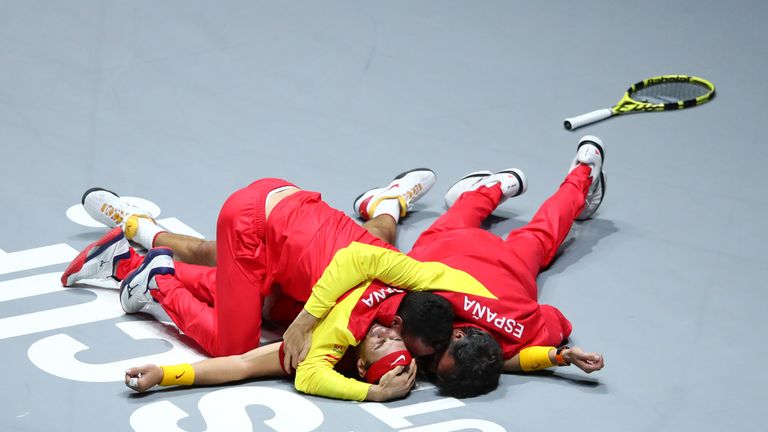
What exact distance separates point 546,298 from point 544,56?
10.7ft

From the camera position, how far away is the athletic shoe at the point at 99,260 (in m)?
5.83

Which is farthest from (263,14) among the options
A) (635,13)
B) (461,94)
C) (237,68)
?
(635,13)

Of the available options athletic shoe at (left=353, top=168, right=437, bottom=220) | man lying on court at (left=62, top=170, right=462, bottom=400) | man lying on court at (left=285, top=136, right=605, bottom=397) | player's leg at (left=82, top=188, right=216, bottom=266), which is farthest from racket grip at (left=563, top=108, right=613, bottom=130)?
player's leg at (left=82, top=188, right=216, bottom=266)

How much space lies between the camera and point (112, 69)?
8102 mm

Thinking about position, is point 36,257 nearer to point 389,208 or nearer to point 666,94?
point 389,208

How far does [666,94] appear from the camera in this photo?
328 inches

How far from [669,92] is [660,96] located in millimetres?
69

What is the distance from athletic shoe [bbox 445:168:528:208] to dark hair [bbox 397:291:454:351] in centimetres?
173

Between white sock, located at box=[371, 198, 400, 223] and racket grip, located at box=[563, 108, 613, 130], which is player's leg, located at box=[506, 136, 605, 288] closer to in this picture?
white sock, located at box=[371, 198, 400, 223]

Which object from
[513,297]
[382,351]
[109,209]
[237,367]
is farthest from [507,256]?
[109,209]

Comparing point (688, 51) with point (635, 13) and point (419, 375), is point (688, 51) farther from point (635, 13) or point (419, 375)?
point (419, 375)

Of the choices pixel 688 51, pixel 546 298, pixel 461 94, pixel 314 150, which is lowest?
pixel 546 298

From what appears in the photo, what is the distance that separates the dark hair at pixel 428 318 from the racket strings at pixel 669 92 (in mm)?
3673

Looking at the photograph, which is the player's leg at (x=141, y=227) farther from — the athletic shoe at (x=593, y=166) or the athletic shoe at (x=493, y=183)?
the athletic shoe at (x=593, y=166)
